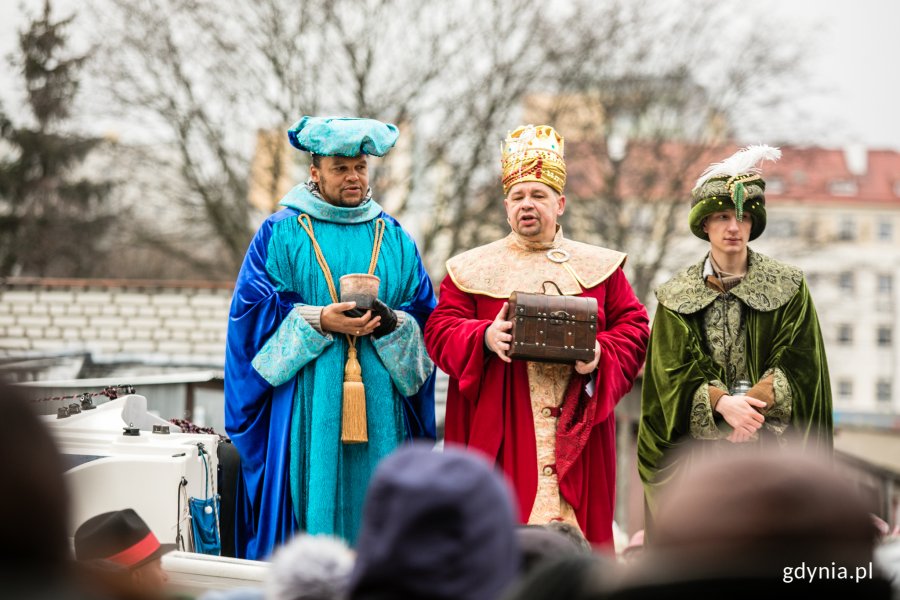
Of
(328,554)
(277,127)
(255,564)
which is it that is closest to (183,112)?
(277,127)

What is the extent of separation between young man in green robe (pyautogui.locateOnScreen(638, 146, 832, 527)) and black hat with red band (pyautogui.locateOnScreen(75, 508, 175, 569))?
227 centimetres

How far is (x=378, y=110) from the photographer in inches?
798

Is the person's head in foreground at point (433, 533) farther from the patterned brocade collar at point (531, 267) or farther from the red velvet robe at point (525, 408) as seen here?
the patterned brocade collar at point (531, 267)

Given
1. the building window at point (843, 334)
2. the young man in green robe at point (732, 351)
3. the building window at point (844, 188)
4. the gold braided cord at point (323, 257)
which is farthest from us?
the building window at point (844, 188)

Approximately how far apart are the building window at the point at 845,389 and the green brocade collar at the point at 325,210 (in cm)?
5196

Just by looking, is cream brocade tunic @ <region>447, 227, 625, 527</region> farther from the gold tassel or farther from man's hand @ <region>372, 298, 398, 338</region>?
the gold tassel

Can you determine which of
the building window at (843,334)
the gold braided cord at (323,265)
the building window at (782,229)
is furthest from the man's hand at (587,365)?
the building window at (843,334)

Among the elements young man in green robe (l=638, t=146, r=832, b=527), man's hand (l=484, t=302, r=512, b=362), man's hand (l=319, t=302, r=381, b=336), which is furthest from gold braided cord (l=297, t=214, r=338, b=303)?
young man in green robe (l=638, t=146, r=832, b=527)

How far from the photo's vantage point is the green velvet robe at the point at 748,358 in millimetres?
4668

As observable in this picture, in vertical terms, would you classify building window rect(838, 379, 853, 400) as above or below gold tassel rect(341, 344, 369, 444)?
below

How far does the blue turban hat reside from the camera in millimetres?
4938

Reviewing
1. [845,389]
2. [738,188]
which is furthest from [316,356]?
[845,389]

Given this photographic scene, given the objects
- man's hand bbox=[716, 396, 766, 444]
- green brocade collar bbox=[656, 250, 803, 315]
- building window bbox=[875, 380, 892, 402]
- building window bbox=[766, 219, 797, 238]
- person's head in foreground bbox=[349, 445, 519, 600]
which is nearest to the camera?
person's head in foreground bbox=[349, 445, 519, 600]

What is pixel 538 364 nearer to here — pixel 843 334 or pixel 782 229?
pixel 782 229
